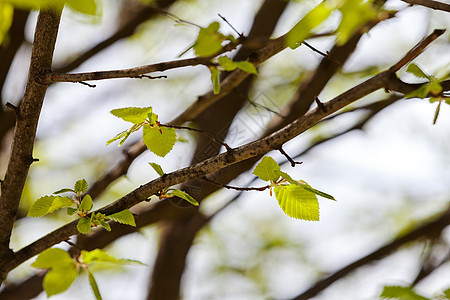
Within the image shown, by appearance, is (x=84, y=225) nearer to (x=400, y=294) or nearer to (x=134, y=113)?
(x=134, y=113)

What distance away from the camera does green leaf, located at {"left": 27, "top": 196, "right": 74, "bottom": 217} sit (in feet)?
2.35

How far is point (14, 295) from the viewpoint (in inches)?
56.9

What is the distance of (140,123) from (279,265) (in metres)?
2.12

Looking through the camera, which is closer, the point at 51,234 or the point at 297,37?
the point at 297,37

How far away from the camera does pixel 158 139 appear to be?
71cm

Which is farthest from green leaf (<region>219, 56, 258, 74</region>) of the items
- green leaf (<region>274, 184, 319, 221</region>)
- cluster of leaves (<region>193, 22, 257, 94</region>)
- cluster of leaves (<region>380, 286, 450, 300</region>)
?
cluster of leaves (<region>380, 286, 450, 300</region>)

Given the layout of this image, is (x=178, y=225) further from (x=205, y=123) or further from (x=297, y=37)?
(x=297, y=37)

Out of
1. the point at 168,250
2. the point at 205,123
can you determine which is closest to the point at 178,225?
the point at 168,250

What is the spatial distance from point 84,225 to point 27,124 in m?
0.21

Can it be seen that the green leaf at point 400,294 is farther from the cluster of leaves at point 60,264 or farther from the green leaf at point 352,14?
the cluster of leaves at point 60,264

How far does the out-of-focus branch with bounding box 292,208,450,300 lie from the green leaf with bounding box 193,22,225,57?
1199 mm

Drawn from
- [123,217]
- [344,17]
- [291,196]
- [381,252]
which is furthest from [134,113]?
[381,252]

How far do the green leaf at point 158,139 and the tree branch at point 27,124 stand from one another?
190mm

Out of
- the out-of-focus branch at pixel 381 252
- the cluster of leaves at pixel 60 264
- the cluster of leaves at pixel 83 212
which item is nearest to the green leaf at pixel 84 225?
the cluster of leaves at pixel 83 212
